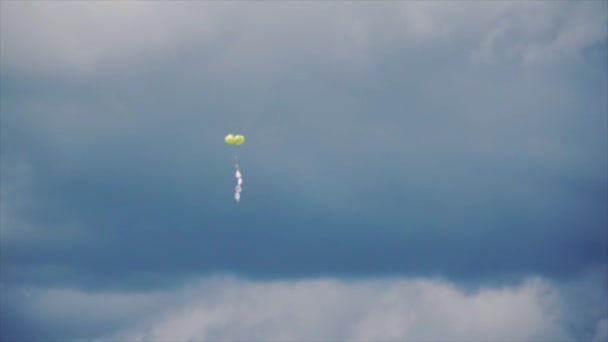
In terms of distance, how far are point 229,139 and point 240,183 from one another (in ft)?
23.9

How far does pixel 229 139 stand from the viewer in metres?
134

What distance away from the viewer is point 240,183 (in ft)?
451
